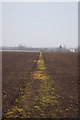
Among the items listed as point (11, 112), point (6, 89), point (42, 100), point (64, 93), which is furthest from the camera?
point (6, 89)

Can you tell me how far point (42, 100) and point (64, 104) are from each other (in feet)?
2.94

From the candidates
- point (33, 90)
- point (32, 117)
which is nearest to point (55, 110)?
point (32, 117)

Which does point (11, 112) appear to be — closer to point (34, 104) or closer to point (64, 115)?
point (34, 104)

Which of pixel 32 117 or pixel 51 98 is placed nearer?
pixel 32 117

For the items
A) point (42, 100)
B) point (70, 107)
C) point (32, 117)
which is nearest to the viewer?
point (32, 117)

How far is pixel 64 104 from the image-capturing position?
6.29 meters

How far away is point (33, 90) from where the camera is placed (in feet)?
27.1

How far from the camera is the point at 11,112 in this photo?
18.0ft

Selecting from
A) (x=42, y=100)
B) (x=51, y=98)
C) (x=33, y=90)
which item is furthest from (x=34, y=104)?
(x=33, y=90)

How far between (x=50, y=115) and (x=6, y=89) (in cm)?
366

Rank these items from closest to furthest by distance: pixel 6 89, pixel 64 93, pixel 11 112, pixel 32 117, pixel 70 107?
1. pixel 32 117
2. pixel 11 112
3. pixel 70 107
4. pixel 64 93
5. pixel 6 89

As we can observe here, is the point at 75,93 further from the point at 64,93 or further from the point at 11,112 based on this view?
the point at 11,112

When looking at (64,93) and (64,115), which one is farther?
(64,93)

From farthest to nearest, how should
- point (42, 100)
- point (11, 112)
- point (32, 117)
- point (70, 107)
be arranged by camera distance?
Answer: point (42, 100), point (70, 107), point (11, 112), point (32, 117)
